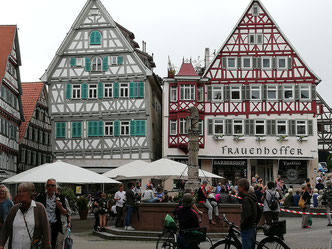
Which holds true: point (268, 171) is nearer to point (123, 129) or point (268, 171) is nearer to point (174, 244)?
point (123, 129)

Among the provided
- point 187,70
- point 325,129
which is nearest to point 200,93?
point 187,70

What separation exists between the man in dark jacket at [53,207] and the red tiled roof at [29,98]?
37.9 m

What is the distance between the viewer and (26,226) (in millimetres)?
6859

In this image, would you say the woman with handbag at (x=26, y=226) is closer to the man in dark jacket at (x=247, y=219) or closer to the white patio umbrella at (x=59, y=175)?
the man in dark jacket at (x=247, y=219)

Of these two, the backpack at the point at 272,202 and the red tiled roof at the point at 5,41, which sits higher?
the red tiled roof at the point at 5,41

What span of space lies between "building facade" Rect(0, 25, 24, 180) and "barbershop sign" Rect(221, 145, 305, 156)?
14908mm

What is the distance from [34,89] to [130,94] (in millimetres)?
11781

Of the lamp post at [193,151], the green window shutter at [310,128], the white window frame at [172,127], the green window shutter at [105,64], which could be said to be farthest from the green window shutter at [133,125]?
the lamp post at [193,151]

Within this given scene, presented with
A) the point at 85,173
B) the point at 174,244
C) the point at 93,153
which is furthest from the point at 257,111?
the point at 174,244

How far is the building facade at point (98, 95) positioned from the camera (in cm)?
4147

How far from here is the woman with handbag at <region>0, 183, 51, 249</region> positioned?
6848 mm

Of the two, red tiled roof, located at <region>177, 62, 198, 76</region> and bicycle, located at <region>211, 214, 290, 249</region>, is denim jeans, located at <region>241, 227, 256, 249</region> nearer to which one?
bicycle, located at <region>211, 214, 290, 249</region>

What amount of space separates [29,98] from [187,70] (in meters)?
14.6

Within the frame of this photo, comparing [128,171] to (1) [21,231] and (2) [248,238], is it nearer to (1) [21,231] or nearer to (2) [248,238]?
(2) [248,238]
